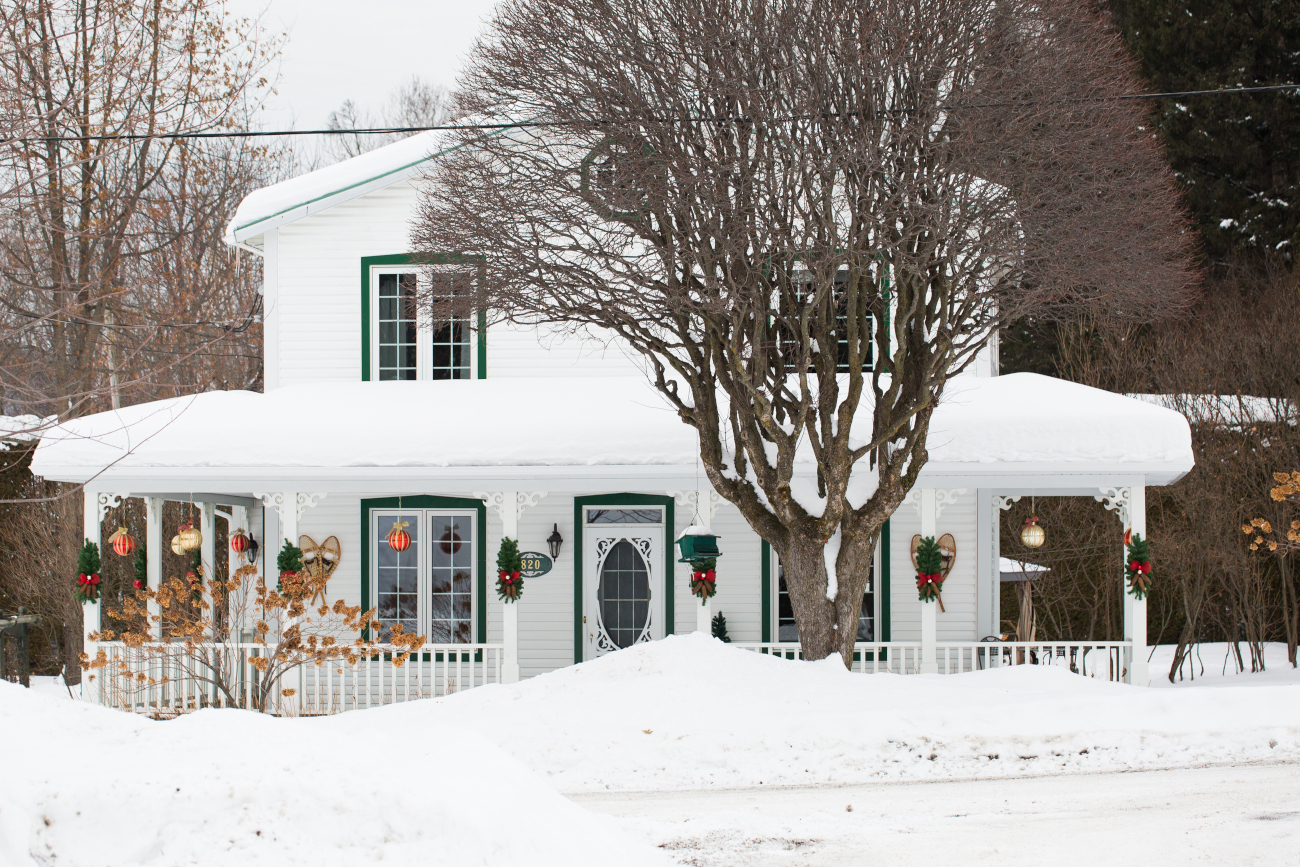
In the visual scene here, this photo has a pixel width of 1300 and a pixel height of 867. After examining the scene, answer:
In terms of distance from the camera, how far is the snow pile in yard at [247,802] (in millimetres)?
5074

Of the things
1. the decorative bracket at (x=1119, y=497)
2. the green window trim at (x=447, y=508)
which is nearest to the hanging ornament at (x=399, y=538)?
the green window trim at (x=447, y=508)

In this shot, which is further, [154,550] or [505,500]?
[154,550]

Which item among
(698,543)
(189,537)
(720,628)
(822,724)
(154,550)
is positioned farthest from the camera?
(720,628)

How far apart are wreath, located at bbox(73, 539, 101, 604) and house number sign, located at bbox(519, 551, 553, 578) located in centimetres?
484

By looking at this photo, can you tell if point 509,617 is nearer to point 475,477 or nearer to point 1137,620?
point 475,477

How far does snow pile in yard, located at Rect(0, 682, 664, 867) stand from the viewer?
16.6 ft

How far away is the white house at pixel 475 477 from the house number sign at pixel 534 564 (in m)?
0.06

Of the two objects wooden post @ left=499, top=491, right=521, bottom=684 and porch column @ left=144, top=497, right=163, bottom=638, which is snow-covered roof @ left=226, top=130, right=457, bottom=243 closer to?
porch column @ left=144, top=497, right=163, bottom=638

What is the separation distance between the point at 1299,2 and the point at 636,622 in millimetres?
19892

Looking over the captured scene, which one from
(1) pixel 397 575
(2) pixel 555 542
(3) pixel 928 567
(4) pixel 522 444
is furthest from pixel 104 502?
(3) pixel 928 567

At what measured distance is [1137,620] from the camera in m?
12.6

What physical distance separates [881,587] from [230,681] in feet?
25.3

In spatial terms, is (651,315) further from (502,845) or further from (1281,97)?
(1281,97)

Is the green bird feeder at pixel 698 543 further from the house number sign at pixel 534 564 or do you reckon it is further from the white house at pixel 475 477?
the house number sign at pixel 534 564
